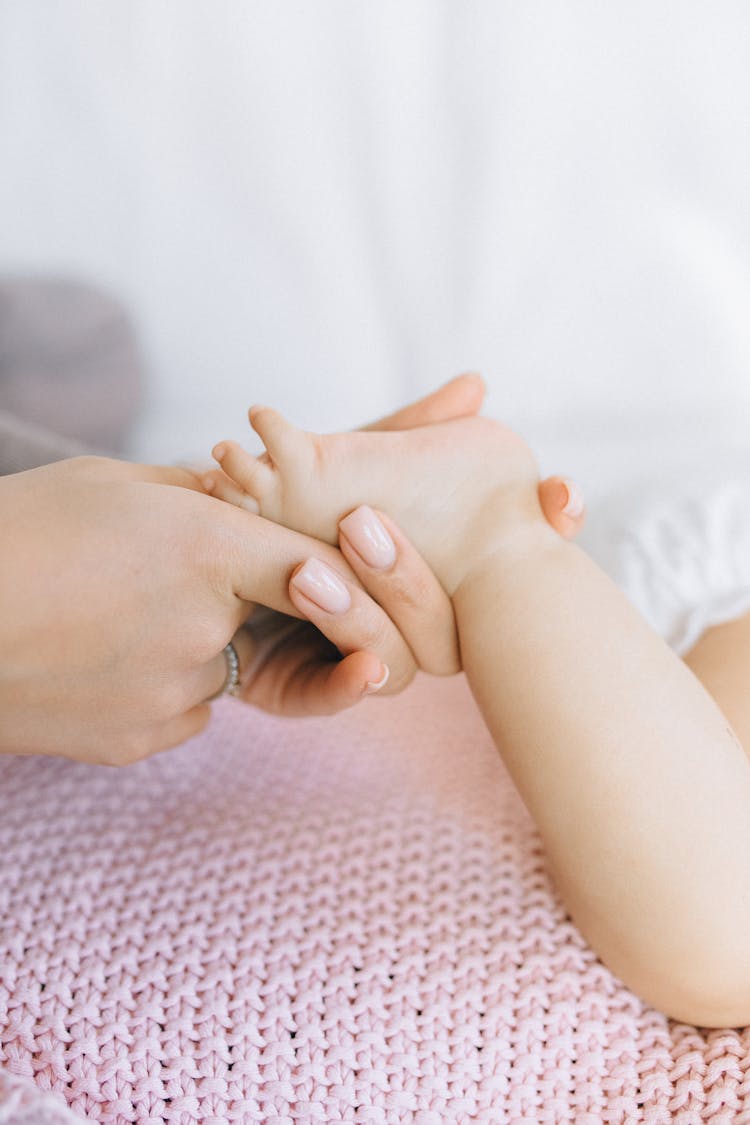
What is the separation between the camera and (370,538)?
78 cm

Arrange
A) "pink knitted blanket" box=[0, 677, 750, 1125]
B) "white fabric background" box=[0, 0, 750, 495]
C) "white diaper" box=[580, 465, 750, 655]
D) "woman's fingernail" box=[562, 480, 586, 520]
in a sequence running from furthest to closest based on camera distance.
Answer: "white fabric background" box=[0, 0, 750, 495] → "white diaper" box=[580, 465, 750, 655] → "woman's fingernail" box=[562, 480, 586, 520] → "pink knitted blanket" box=[0, 677, 750, 1125]

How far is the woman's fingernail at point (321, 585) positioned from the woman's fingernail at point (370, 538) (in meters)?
0.03

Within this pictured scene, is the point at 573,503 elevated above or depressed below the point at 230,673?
above

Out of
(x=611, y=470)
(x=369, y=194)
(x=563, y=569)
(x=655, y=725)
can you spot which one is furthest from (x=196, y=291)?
(x=655, y=725)

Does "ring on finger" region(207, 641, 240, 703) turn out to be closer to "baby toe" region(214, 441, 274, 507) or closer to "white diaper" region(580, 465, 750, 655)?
"baby toe" region(214, 441, 274, 507)

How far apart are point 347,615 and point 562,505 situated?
20 centimetres

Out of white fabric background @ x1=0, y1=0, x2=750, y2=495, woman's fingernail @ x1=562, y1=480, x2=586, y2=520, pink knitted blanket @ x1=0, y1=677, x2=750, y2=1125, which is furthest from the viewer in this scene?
white fabric background @ x1=0, y1=0, x2=750, y2=495

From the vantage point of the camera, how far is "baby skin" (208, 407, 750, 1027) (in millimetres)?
723

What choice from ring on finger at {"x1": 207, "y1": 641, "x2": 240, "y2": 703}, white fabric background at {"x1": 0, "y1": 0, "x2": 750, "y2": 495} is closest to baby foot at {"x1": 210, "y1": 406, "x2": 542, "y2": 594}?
ring on finger at {"x1": 207, "y1": 641, "x2": 240, "y2": 703}

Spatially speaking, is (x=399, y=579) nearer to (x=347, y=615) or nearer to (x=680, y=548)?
(x=347, y=615)

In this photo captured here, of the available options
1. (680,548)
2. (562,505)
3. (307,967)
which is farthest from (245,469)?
(680,548)

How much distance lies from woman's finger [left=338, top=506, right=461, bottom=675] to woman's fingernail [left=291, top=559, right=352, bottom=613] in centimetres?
4

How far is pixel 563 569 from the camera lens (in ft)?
2.70

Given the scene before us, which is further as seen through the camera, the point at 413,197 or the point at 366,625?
the point at 413,197
